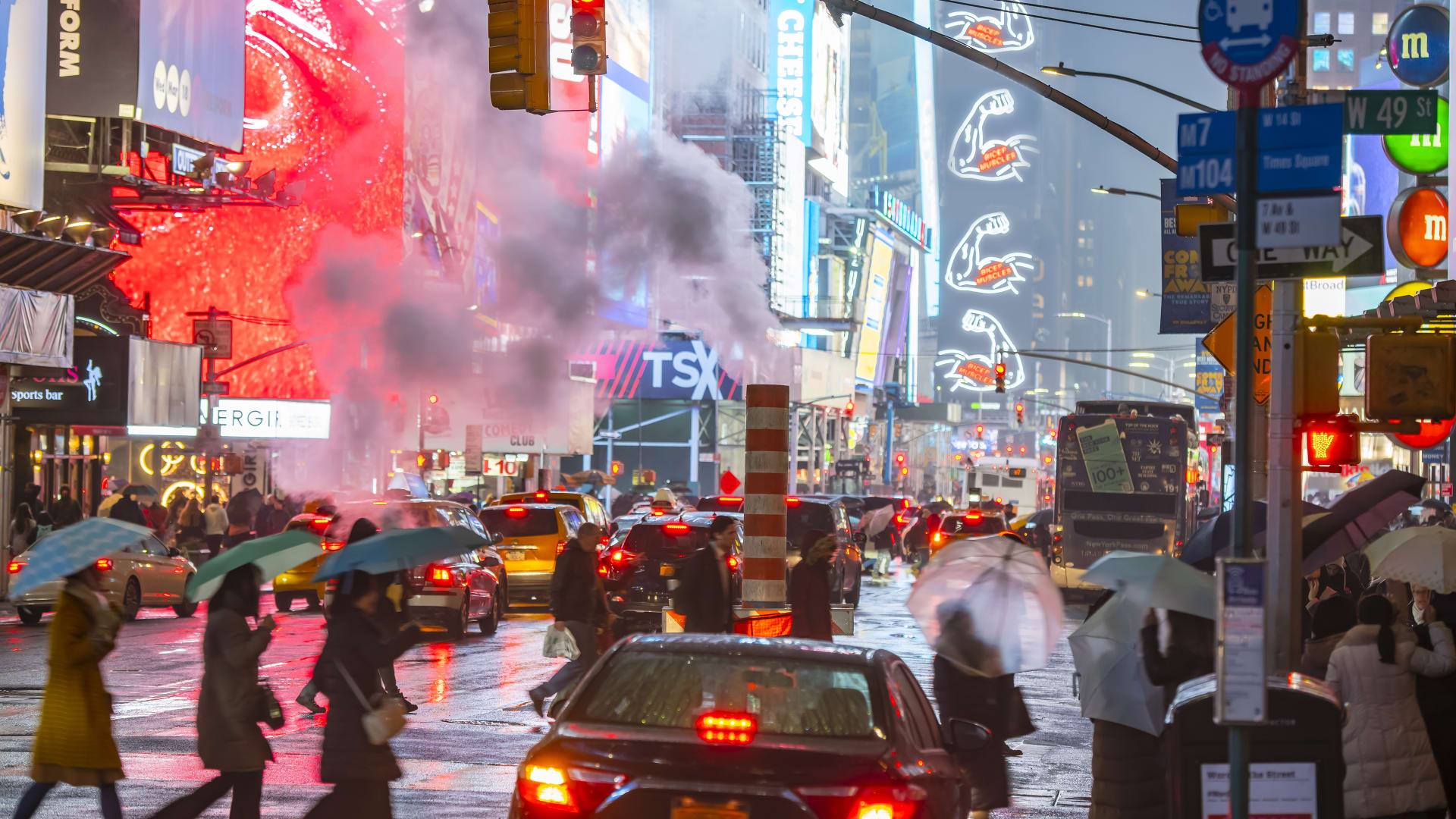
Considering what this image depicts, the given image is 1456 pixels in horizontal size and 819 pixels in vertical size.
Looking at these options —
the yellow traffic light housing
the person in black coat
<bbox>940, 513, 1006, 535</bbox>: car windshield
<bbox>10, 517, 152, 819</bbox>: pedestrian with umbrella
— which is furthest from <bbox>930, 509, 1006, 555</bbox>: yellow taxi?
<bbox>10, 517, 152, 819</bbox>: pedestrian with umbrella

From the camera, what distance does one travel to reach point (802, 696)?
21.2ft

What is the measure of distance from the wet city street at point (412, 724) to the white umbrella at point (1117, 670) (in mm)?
2236

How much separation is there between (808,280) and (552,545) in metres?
86.1

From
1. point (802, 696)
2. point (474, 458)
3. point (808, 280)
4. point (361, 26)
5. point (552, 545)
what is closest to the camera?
point (802, 696)

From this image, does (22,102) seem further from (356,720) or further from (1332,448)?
(1332,448)

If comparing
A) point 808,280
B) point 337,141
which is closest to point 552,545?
point 337,141

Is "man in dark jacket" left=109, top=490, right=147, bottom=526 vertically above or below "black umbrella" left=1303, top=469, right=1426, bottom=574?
below

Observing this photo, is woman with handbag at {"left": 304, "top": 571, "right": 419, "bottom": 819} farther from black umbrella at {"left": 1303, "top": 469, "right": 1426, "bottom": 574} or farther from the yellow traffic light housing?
the yellow traffic light housing

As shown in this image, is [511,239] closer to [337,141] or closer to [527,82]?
[337,141]

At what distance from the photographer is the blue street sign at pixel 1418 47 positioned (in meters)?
20.2

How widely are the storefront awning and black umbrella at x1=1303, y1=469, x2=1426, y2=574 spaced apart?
20455 mm

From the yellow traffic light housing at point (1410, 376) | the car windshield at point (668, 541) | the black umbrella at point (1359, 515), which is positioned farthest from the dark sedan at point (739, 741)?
the car windshield at point (668, 541)

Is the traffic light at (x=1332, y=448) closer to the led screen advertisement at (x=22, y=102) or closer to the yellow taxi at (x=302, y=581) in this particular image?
the yellow taxi at (x=302, y=581)

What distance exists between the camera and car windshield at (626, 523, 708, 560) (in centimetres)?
2098
